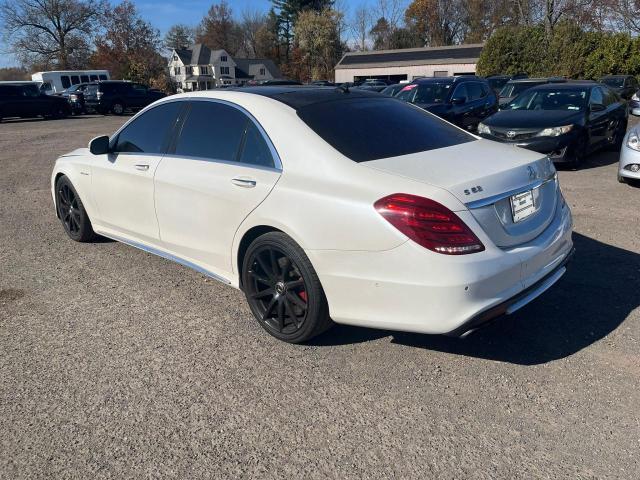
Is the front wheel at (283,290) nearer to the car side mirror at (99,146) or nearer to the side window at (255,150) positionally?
the side window at (255,150)

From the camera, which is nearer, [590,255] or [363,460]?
[363,460]

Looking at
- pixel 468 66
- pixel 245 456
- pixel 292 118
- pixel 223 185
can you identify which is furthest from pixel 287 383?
pixel 468 66

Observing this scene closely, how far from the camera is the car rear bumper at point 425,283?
2.64 metres

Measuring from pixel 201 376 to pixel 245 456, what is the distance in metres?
0.77

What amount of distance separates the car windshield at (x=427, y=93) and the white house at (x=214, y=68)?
6769 cm

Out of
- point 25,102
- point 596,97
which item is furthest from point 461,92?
point 25,102

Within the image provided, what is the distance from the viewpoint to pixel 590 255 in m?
4.71

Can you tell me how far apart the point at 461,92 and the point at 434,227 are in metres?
10.9

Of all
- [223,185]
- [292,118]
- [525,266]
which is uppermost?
[292,118]

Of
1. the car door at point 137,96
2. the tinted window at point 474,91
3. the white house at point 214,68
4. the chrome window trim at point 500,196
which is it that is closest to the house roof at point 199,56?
the white house at point 214,68

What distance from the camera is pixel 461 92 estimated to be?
41.1 feet

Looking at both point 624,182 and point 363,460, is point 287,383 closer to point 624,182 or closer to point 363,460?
point 363,460

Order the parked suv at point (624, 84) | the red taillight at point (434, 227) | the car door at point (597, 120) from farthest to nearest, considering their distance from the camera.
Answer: the parked suv at point (624, 84) → the car door at point (597, 120) → the red taillight at point (434, 227)

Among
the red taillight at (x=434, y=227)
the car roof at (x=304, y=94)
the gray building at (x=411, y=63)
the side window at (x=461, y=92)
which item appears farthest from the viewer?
Answer: the gray building at (x=411, y=63)
